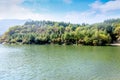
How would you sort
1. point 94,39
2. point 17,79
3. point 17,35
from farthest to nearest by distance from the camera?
point 17,35 < point 94,39 < point 17,79

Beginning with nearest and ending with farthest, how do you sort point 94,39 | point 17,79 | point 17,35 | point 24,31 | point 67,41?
point 17,79
point 94,39
point 67,41
point 17,35
point 24,31

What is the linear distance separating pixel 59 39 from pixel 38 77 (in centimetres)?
7789

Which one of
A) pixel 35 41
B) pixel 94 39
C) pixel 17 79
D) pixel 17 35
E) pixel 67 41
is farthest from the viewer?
pixel 17 35

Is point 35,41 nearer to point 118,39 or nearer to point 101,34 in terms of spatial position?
point 101,34

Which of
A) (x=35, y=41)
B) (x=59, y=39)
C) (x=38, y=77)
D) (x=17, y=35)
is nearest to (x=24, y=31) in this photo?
(x=17, y=35)

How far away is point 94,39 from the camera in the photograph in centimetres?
9244

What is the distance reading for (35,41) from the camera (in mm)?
107188

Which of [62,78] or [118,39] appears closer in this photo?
[62,78]

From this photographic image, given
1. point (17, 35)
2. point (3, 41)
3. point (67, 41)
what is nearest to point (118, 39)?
point (67, 41)

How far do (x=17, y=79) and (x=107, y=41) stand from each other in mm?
76442

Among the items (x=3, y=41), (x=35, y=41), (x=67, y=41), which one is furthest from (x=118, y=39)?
(x=3, y=41)

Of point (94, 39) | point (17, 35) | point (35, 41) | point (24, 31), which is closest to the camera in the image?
point (94, 39)

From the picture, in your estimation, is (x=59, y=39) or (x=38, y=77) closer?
(x=38, y=77)

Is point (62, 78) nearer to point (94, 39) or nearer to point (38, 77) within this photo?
point (38, 77)
